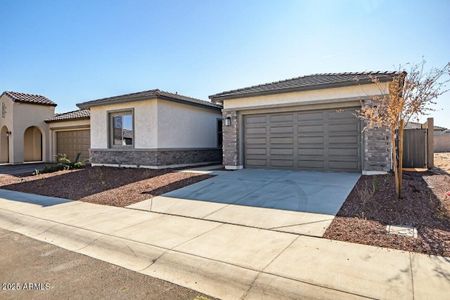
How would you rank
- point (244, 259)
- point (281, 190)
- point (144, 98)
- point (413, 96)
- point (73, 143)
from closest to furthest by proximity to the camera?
point (244, 259) → point (413, 96) → point (281, 190) → point (144, 98) → point (73, 143)

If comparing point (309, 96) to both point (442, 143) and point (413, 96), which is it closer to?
point (413, 96)

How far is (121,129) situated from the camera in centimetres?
1420

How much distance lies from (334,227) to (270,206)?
1751 millimetres

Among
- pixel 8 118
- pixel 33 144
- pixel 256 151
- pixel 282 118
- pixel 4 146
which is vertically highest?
pixel 8 118

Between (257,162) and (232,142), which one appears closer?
(257,162)

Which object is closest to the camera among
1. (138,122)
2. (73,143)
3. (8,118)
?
(138,122)

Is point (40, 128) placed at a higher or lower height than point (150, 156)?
higher

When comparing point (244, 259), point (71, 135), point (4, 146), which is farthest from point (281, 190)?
point (4, 146)

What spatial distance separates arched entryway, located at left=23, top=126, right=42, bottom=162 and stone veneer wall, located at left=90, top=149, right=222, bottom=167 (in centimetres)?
1103

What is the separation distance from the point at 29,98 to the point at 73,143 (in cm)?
531

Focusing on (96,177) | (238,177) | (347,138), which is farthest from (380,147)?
(96,177)

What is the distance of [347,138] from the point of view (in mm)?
10172

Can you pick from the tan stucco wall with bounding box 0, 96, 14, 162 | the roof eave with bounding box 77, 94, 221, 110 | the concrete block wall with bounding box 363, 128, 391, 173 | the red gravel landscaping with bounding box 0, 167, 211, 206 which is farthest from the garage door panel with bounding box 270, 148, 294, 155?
the tan stucco wall with bounding box 0, 96, 14, 162

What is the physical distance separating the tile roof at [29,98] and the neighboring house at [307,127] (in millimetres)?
15957
